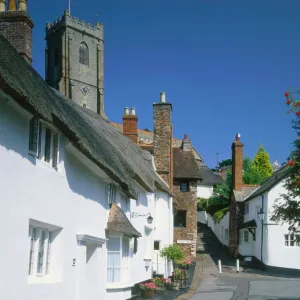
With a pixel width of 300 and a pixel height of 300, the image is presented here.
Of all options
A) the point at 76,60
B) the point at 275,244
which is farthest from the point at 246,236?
the point at 76,60

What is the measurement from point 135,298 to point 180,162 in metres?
20.0

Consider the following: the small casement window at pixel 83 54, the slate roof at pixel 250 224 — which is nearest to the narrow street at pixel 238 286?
the slate roof at pixel 250 224

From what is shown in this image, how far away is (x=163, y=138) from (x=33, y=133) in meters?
24.2

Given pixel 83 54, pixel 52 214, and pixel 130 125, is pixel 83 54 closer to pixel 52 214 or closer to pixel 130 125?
pixel 130 125

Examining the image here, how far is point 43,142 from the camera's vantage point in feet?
36.2

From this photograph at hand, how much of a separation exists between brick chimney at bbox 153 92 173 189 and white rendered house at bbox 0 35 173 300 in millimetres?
15567

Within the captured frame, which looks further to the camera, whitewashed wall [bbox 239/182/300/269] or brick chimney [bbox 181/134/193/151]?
brick chimney [bbox 181/134/193/151]

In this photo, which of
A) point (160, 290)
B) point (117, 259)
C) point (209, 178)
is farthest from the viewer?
point (209, 178)

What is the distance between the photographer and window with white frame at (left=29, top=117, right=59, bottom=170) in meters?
10.5

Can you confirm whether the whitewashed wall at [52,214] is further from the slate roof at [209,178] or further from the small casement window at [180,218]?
the slate roof at [209,178]

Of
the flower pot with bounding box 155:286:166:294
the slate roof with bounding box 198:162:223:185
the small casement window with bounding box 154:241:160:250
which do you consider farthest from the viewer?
the slate roof with bounding box 198:162:223:185

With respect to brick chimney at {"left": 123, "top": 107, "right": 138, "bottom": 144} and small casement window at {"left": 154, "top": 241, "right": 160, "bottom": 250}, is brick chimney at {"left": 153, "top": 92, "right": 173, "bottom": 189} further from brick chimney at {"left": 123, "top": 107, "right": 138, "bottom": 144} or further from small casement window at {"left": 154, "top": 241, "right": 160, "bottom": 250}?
small casement window at {"left": 154, "top": 241, "right": 160, "bottom": 250}

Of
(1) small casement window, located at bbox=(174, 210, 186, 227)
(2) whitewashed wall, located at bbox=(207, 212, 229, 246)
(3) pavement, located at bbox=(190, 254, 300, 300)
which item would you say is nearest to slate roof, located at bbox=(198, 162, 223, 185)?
(2) whitewashed wall, located at bbox=(207, 212, 229, 246)

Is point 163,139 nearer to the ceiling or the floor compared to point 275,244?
nearer to the ceiling
